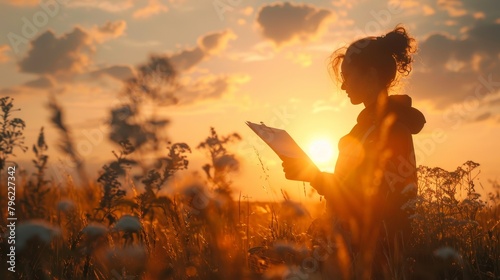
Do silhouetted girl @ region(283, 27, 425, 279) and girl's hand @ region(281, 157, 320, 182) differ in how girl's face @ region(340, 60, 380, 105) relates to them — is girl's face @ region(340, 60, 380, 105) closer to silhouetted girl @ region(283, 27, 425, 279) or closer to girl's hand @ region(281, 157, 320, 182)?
silhouetted girl @ region(283, 27, 425, 279)

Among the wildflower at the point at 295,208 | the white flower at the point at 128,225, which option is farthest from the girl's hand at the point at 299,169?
the white flower at the point at 128,225

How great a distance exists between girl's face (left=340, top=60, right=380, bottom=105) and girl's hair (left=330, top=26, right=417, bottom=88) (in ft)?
0.14

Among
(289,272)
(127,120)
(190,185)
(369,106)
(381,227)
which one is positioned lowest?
(289,272)

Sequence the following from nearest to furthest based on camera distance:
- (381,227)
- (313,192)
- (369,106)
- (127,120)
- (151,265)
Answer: (151,265) < (381,227) < (369,106) < (313,192) < (127,120)

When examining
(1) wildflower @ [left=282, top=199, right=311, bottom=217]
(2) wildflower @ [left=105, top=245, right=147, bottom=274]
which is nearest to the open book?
(1) wildflower @ [left=282, top=199, right=311, bottom=217]

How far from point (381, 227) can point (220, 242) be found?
1316mm

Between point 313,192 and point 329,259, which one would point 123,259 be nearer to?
point 329,259

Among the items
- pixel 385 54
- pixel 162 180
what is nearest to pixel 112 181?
pixel 162 180

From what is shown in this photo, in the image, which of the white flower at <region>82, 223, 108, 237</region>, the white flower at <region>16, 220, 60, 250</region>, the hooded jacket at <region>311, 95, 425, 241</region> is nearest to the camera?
the white flower at <region>16, 220, 60, 250</region>

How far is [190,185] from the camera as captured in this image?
188 inches

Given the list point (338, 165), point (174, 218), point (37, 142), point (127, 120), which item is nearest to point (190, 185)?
point (174, 218)

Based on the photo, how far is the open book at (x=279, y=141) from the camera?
165 inches

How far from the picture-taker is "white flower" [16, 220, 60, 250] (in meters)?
3.33

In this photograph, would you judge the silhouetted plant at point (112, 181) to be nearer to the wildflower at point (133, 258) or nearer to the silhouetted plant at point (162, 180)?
the silhouetted plant at point (162, 180)
